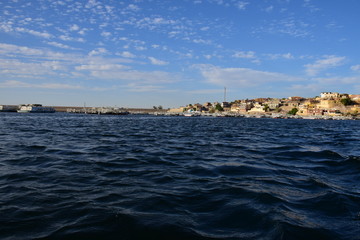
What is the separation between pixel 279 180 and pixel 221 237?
455cm

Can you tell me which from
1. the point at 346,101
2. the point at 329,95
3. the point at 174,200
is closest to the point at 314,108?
the point at 346,101

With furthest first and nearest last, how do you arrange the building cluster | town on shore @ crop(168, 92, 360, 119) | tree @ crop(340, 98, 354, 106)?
tree @ crop(340, 98, 354, 106) < the building cluster < town on shore @ crop(168, 92, 360, 119)

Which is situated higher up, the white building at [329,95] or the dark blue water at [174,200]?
the white building at [329,95]

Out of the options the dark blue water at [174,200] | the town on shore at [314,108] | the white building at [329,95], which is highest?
the white building at [329,95]

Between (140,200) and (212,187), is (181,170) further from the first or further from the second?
(140,200)

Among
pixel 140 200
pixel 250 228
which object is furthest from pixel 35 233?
pixel 250 228

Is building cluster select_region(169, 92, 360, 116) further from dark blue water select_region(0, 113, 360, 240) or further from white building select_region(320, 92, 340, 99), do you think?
dark blue water select_region(0, 113, 360, 240)

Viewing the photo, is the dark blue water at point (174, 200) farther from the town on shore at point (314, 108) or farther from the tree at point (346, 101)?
the tree at point (346, 101)

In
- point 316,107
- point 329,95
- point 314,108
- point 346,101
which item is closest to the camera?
point 346,101

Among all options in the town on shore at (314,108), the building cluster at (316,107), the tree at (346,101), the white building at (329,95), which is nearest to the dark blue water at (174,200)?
the town on shore at (314,108)

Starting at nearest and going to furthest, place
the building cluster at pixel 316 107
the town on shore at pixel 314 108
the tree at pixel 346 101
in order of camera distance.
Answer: the town on shore at pixel 314 108, the building cluster at pixel 316 107, the tree at pixel 346 101

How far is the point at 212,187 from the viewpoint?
6.94 m

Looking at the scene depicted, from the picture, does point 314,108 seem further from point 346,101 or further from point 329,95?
point 329,95

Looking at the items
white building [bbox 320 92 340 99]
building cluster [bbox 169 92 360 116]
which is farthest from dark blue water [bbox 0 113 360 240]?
white building [bbox 320 92 340 99]
